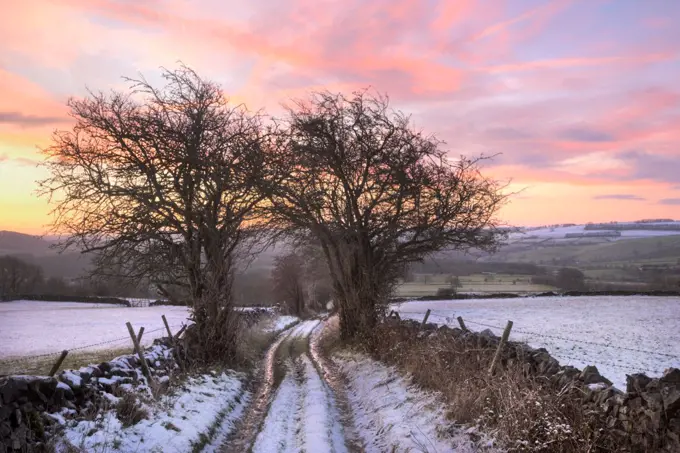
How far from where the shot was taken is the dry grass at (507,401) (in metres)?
6.20

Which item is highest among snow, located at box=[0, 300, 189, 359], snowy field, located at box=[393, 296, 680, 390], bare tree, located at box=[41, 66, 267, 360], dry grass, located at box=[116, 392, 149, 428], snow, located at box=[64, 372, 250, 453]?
bare tree, located at box=[41, 66, 267, 360]

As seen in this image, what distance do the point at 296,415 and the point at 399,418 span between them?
240cm

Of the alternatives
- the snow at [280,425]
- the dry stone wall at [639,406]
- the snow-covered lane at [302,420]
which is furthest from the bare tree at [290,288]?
the dry stone wall at [639,406]

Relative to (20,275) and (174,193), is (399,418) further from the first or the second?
(20,275)

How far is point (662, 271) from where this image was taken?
67.1 metres

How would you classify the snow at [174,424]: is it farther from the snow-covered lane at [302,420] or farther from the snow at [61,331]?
the snow at [61,331]

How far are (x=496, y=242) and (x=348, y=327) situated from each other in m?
7.35

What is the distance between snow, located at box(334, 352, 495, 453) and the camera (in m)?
7.76

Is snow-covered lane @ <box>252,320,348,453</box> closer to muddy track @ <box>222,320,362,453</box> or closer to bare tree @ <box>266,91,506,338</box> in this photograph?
muddy track @ <box>222,320,362,453</box>

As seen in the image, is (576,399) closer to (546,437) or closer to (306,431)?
(546,437)

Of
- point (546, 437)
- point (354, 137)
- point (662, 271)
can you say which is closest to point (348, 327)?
point (354, 137)

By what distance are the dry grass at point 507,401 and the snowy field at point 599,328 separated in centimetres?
420

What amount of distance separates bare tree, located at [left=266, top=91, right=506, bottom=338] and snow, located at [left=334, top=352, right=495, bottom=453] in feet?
18.3

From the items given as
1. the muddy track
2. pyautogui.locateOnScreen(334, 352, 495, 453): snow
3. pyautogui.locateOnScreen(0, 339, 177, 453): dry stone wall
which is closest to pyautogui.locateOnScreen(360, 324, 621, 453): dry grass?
pyautogui.locateOnScreen(334, 352, 495, 453): snow
